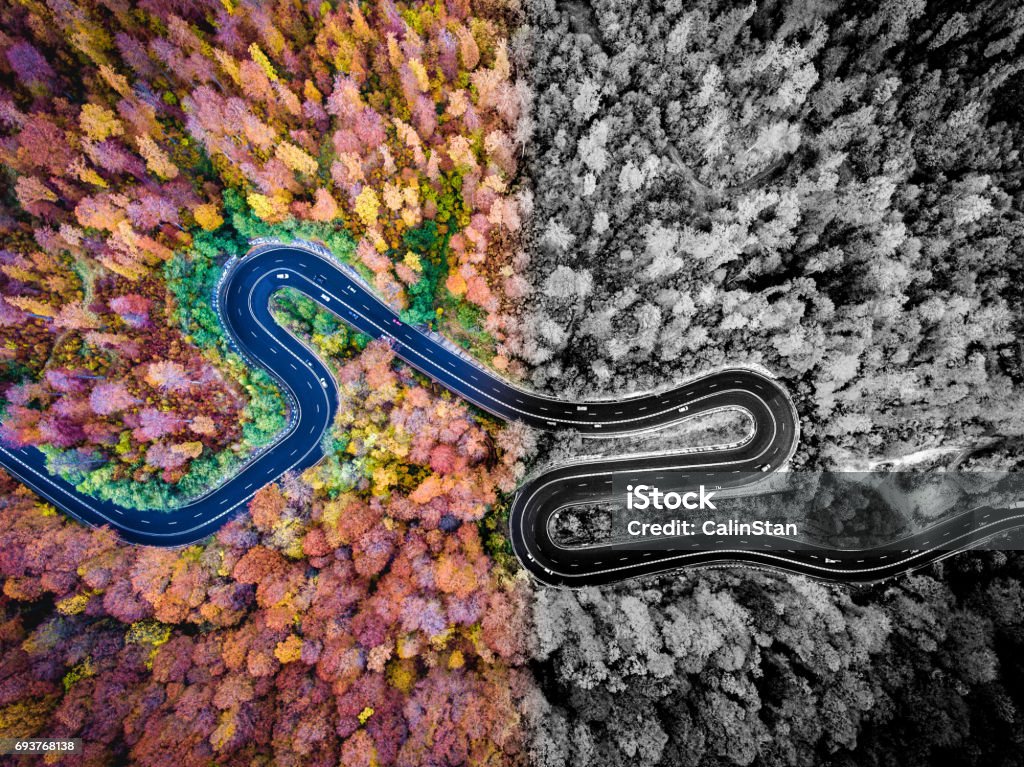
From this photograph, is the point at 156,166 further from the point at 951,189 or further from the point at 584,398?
the point at 951,189

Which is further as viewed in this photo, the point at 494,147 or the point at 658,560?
the point at 658,560

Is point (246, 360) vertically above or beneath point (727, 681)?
above

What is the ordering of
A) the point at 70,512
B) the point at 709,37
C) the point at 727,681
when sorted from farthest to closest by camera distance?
the point at 70,512
the point at 709,37
the point at 727,681

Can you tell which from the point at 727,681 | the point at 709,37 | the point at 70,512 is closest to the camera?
the point at 727,681

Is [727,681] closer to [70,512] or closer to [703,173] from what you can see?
[703,173]

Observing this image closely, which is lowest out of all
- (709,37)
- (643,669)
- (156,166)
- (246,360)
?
(643,669)

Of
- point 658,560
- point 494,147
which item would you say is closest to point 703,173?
point 494,147

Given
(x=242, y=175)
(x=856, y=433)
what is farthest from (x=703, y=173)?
(x=242, y=175)
